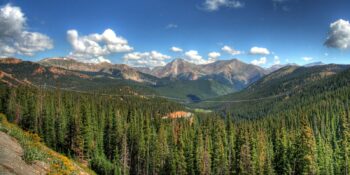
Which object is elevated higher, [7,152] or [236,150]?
[7,152]

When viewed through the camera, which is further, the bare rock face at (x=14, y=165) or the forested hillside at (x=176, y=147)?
the forested hillside at (x=176, y=147)

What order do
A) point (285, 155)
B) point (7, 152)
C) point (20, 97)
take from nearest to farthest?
1. point (7, 152)
2. point (285, 155)
3. point (20, 97)

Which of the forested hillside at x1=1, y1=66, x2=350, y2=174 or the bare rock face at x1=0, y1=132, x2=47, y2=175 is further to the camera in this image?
the forested hillside at x1=1, y1=66, x2=350, y2=174

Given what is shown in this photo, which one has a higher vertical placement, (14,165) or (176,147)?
(14,165)

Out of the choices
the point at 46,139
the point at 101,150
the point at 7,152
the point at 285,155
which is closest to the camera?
the point at 7,152

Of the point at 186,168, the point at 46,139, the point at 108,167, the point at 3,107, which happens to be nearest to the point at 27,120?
the point at 46,139

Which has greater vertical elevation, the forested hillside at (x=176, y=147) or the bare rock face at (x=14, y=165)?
the bare rock face at (x=14, y=165)

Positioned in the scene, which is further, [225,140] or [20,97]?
[20,97]

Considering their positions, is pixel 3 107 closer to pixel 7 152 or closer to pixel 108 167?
pixel 108 167

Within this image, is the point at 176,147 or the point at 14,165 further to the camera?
the point at 176,147

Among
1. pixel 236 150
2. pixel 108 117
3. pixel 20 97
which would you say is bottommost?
pixel 236 150

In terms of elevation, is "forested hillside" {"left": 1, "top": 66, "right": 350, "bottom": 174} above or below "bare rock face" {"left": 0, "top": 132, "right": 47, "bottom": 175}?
below

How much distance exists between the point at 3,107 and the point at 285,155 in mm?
112286

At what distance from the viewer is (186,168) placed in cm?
8144
